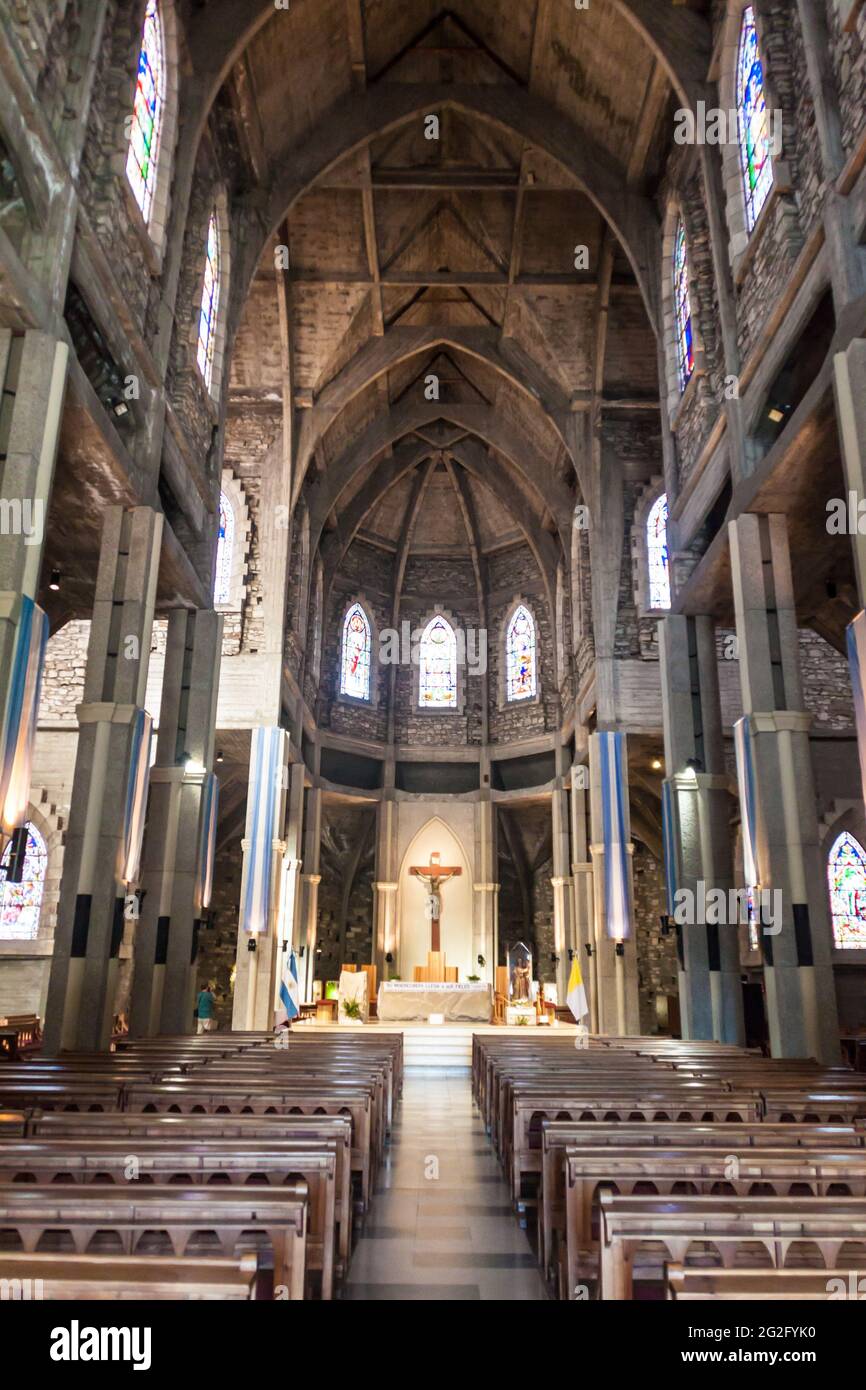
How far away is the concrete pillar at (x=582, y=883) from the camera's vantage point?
76.5 feet

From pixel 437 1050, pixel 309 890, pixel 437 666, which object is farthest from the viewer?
pixel 437 666

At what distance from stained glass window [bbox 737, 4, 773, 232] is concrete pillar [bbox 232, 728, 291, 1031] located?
44.7 feet

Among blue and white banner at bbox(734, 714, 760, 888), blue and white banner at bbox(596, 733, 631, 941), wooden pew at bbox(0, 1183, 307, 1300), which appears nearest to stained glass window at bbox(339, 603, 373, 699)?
blue and white banner at bbox(596, 733, 631, 941)

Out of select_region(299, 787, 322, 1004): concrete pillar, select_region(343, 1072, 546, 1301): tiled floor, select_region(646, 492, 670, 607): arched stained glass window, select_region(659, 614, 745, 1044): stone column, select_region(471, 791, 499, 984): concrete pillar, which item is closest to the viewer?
select_region(343, 1072, 546, 1301): tiled floor

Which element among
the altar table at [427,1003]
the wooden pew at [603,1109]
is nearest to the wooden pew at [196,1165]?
the wooden pew at [603,1109]

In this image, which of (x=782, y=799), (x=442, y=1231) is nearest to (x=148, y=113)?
(x=782, y=799)

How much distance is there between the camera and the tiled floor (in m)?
5.18

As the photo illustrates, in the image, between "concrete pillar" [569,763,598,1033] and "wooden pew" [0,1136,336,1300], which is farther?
"concrete pillar" [569,763,598,1033]

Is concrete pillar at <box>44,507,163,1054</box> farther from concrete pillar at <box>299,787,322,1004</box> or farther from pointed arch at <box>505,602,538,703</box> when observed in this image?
pointed arch at <box>505,602,538,703</box>

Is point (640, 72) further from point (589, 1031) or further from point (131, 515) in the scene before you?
point (589, 1031)

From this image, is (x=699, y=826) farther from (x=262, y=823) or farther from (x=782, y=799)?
(x=262, y=823)

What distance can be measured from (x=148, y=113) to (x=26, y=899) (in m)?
14.8

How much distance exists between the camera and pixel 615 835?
21188 millimetres
